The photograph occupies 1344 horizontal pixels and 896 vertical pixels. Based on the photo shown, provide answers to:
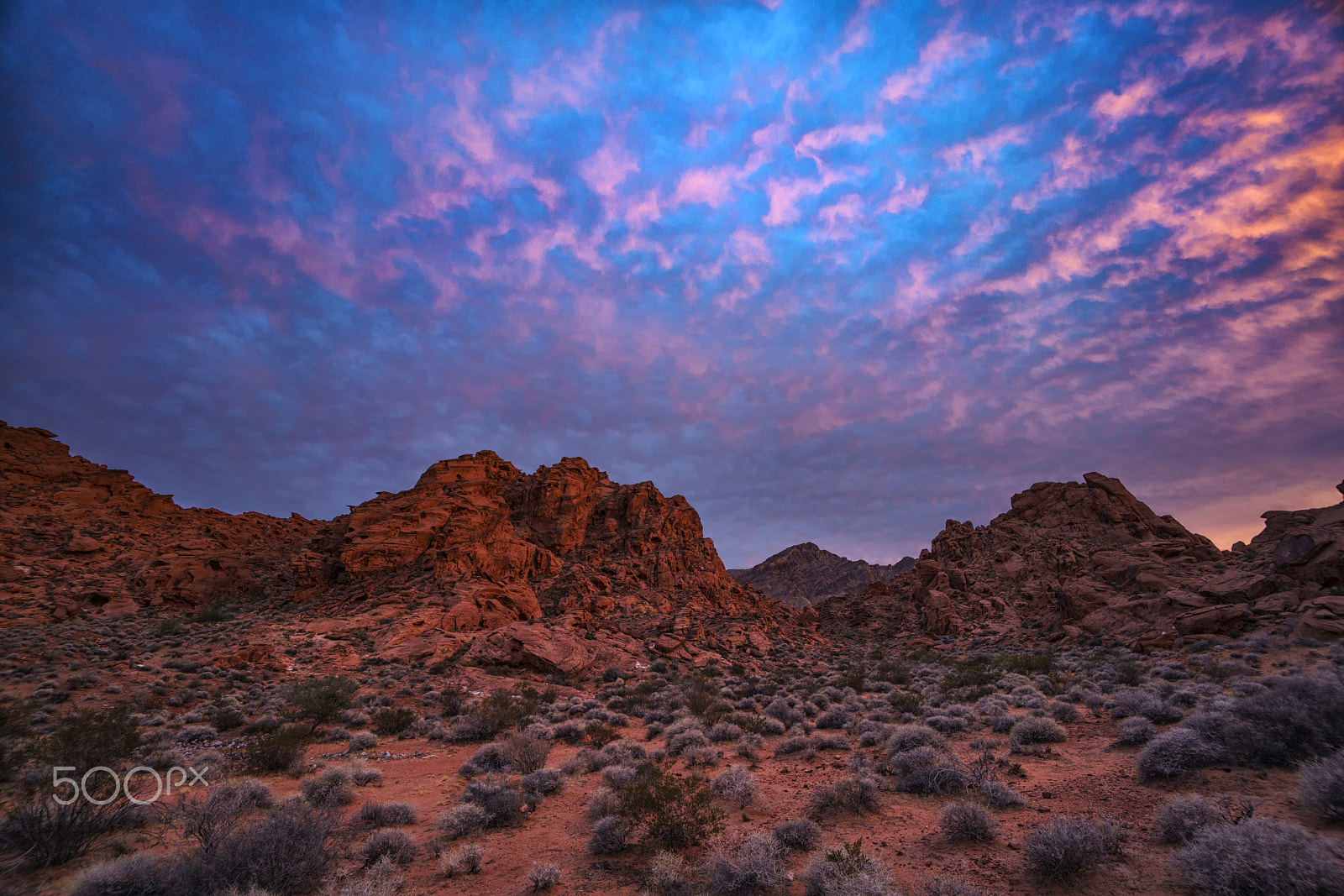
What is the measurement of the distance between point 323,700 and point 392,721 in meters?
2.10

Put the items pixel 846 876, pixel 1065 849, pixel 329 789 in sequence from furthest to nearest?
pixel 329 789
pixel 846 876
pixel 1065 849

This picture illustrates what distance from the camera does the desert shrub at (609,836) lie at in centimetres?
659

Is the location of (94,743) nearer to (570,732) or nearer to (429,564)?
(570,732)

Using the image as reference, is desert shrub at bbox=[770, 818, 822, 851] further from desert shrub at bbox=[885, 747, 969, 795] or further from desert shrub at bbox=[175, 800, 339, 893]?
desert shrub at bbox=[175, 800, 339, 893]

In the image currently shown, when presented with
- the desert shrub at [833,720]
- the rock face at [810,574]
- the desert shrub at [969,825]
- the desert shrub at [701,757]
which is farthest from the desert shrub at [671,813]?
the rock face at [810,574]

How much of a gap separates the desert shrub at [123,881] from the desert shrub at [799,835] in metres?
7.03

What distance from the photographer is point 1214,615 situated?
23.2 m

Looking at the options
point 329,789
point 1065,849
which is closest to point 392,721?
point 329,789

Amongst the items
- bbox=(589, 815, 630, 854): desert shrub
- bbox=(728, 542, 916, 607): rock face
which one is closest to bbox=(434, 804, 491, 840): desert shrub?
bbox=(589, 815, 630, 854): desert shrub

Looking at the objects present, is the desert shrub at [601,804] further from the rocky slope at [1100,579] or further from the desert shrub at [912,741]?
the rocky slope at [1100,579]

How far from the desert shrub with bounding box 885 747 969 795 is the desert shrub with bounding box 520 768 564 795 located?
6458 millimetres

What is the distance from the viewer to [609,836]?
21.6 feet

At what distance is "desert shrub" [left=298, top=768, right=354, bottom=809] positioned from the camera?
8.46 meters

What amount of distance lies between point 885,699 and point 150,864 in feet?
57.2
